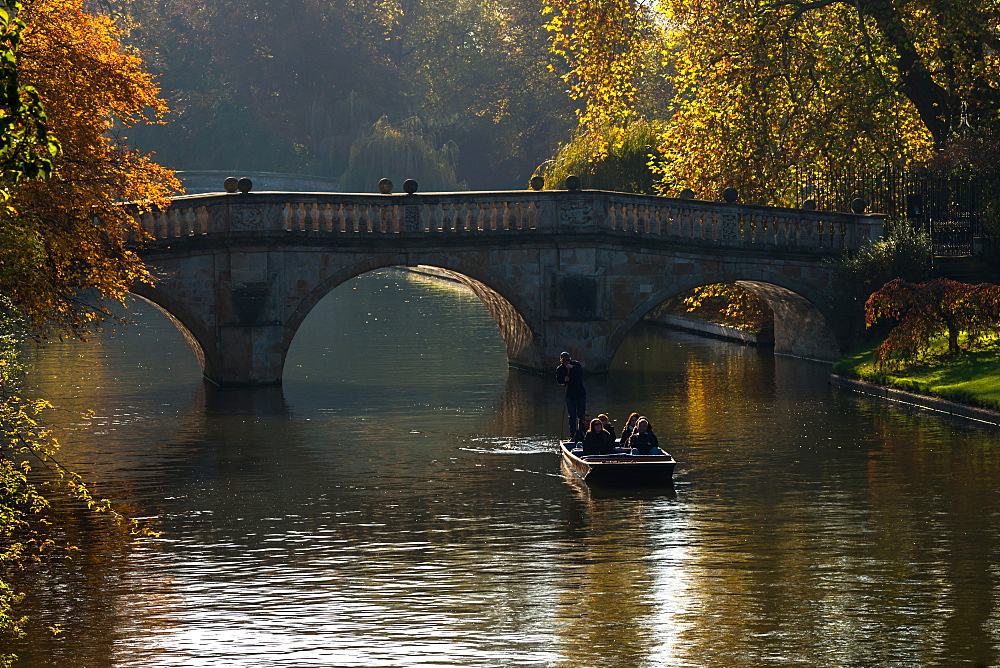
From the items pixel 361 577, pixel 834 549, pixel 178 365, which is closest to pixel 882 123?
pixel 178 365

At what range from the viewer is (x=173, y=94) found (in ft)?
323

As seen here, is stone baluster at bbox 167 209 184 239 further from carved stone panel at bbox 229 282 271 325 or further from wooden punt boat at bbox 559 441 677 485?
wooden punt boat at bbox 559 441 677 485

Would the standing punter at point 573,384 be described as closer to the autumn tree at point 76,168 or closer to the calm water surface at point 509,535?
the calm water surface at point 509,535

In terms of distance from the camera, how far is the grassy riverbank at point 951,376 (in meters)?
28.4

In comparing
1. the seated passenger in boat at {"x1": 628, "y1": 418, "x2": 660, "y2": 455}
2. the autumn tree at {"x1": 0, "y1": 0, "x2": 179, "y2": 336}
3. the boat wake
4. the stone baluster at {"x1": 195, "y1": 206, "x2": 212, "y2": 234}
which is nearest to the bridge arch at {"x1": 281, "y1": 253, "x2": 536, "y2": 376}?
the stone baluster at {"x1": 195, "y1": 206, "x2": 212, "y2": 234}

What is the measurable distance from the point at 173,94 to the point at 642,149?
55.3m

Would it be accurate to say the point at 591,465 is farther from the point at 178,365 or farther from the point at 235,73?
the point at 235,73

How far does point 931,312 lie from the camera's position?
31828mm

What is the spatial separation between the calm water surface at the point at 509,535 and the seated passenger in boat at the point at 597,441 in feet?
1.96

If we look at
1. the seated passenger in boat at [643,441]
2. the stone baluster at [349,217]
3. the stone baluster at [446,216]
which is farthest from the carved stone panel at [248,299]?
the seated passenger in boat at [643,441]

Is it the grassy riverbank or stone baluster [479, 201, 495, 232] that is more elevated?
stone baluster [479, 201, 495, 232]

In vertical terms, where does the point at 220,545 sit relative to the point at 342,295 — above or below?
below

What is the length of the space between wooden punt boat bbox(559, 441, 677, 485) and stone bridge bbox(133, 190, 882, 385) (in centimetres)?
1211

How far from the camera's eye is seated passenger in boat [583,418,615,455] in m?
22.1
